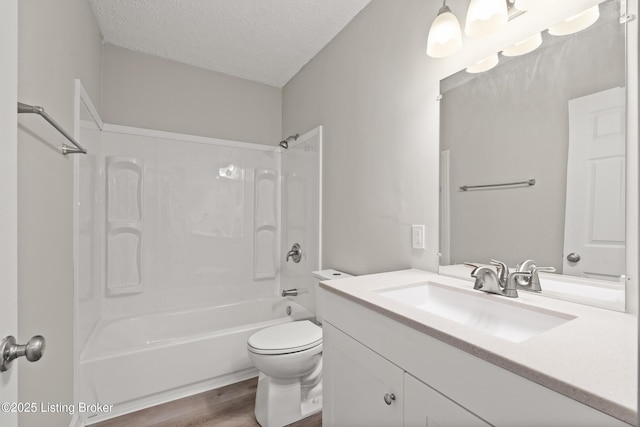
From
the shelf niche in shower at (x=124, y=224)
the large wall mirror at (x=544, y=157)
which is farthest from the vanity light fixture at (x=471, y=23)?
the shelf niche in shower at (x=124, y=224)

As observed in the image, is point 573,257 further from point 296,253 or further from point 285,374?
point 296,253

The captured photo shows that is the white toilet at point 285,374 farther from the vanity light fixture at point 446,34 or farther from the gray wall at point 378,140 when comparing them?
the vanity light fixture at point 446,34

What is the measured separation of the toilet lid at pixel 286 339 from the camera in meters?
1.55

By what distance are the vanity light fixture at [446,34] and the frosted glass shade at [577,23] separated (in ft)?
1.06

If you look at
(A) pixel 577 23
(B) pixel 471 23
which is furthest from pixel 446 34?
(A) pixel 577 23

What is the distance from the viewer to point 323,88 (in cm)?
218

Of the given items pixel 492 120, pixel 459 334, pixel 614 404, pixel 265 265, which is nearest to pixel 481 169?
pixel 492 120

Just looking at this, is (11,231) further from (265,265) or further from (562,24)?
(265,265)

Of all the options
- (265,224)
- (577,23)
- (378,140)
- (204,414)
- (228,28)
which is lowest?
(204,414)

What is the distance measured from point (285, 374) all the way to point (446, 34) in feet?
5.95

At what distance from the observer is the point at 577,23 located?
886 mm

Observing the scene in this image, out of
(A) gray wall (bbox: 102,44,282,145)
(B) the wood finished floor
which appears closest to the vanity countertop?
(B) the wood finished floor

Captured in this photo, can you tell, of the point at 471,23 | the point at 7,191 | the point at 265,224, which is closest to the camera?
the point at 7,191

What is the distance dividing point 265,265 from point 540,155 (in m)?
2.35
